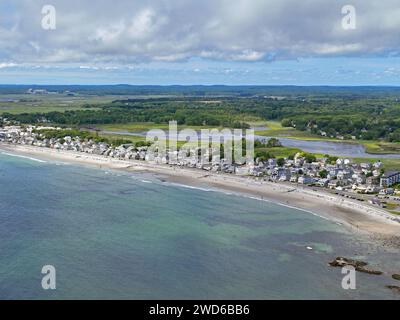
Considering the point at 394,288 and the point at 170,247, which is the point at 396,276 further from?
the point at 170,247

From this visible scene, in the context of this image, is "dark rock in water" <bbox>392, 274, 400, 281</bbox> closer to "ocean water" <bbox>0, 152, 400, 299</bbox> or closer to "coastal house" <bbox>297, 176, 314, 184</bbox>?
"ocean water" <bbox>0, 152, 400, 299</bbox>

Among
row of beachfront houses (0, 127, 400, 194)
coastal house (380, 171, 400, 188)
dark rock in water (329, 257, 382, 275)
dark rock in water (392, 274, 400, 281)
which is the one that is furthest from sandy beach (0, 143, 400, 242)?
coastal house (380, 171, 400, 188)

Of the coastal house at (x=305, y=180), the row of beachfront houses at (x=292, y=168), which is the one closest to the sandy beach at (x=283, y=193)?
the coastal house at (x=305, y=180)

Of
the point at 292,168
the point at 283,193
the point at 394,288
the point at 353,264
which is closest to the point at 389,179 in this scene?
the point at 292,168

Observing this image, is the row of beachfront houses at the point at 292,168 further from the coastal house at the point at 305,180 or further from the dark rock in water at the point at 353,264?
the dark rock in water at the point at 353,264

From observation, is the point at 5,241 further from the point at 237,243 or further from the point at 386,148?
the point at 386,148
